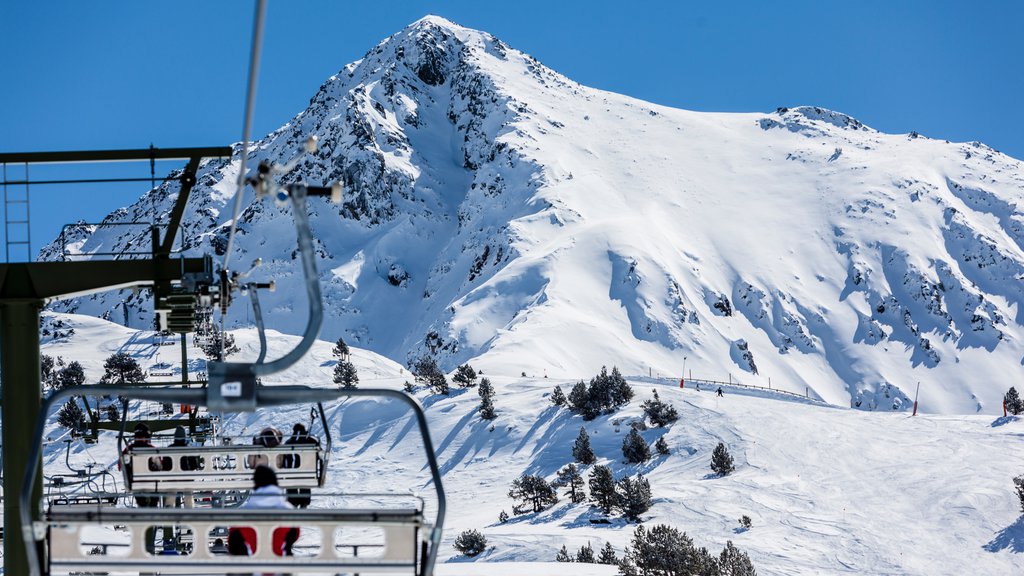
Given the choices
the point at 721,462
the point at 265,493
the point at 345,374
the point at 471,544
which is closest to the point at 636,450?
the point at 721,462

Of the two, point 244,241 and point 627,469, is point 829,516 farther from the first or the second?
point 244,241

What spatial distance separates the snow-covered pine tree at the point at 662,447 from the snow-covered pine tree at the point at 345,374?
1984 centimetres

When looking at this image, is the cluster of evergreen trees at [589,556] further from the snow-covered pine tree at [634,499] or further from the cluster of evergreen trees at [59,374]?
A: the cluster of evergreen trees at [59,374]

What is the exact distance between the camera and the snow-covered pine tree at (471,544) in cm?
3409

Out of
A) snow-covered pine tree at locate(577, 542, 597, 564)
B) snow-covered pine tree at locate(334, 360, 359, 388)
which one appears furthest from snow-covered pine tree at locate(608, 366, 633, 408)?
snow-covered pine tree at locate(577, 542, 597, 564)

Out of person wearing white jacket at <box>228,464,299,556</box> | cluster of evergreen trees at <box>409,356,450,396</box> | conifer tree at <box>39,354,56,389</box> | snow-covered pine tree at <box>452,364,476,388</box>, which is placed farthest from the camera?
conifer tree at <box>39,354,56,389</box>

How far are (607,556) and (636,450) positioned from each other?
44.5 ft

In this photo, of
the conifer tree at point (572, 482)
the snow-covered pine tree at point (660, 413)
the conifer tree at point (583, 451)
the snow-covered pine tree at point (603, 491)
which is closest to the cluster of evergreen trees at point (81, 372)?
the conifer tree at point (583, 451)

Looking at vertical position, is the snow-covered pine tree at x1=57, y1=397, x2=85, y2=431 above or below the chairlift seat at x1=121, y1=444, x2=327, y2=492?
above

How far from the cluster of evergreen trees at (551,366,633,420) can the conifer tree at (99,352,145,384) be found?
999 inches

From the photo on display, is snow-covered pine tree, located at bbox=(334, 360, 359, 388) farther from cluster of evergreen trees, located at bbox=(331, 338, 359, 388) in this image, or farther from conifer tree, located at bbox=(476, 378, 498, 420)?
conifer tree, located at bbox=(476, 378, 498, 420)

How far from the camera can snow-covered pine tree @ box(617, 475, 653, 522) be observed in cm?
3753

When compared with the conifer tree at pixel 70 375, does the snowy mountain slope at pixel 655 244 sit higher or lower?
higher

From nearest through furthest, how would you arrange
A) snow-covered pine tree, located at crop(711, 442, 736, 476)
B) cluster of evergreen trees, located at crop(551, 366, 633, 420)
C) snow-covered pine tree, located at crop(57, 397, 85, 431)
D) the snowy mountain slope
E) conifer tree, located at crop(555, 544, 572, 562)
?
conifer tree, located at crop(555, 544, 572, 562)
snow-covered pine tree, located at crop(711, 442, 736, 476)
cluster of evergreen trees, located at crop(551, 366, 633, 420)
snow-covered pine tree, located at crop(57, 397, 85, 431)
the snowy mountain slope
